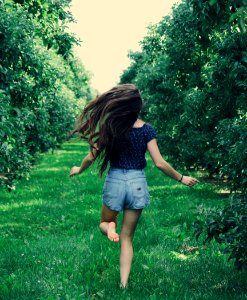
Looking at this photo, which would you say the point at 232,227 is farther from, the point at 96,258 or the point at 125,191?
the point at 96,258

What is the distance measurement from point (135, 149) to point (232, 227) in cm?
138

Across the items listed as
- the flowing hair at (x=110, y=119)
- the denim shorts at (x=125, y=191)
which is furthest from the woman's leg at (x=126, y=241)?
the flowing hair at (x=110, y=119)

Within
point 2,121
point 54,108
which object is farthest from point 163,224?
point 54,108

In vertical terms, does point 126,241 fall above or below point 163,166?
below

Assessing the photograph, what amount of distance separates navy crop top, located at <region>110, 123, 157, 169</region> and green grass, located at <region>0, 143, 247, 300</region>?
2.97ft

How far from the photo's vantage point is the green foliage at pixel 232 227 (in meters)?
5.53

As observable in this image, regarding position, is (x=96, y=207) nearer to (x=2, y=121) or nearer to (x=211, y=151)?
(x=211, y=151)

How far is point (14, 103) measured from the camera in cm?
1146

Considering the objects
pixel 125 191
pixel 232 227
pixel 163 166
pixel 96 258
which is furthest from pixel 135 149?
pixel 96 258

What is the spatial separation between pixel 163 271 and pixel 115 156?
6.16ft

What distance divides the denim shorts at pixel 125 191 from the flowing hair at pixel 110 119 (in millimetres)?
212

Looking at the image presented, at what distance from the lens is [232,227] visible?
19.1ft

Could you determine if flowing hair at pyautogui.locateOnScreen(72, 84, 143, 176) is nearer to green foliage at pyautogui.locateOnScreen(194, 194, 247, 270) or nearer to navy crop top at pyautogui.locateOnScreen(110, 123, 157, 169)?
navy crop top at pyautogui.locateOnScreen(110, 123, 157, 169)

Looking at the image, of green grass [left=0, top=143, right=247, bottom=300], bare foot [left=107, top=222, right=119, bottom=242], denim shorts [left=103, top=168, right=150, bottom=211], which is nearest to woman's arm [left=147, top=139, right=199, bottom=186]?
denim shorts [left=103, top=168, right=150, bottom=211]
